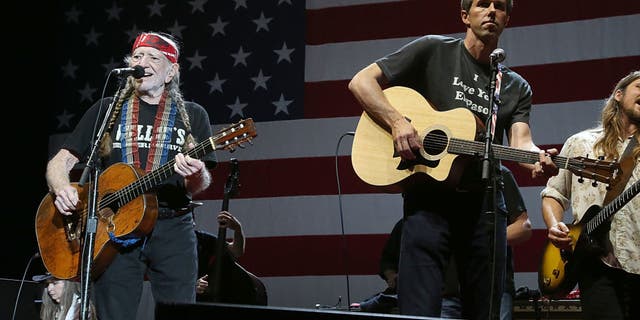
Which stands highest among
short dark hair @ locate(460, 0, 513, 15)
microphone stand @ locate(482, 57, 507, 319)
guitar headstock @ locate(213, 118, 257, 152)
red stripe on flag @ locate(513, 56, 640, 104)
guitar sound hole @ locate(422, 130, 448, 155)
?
red stripe on flag @ locate(513, 56, 640, 104)

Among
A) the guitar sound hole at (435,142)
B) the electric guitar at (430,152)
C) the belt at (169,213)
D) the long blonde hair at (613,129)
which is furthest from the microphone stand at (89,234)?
the long blonde hair at (613,129)

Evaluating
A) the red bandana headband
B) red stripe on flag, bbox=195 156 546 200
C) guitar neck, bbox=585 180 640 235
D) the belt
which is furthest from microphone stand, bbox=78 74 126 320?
red stripe on flag, bbox=195 156 546 200

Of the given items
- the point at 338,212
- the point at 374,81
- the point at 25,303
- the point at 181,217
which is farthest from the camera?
the point at 338,212

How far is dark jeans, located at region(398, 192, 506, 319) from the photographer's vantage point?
2893mm

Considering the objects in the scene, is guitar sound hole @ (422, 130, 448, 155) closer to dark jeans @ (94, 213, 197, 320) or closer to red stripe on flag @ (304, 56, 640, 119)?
dark jeans @ (94, 213, 197, 320)

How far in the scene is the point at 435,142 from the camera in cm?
305

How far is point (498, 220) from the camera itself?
297 centimetres

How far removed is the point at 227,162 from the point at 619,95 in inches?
158

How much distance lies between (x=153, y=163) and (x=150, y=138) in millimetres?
133

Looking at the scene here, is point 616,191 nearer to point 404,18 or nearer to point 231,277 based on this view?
point 231,277

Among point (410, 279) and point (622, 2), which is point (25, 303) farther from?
point (622, 2)

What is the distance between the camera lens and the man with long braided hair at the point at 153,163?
146 inches

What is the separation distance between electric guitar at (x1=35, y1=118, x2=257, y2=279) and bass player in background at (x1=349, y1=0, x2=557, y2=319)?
1054 mm

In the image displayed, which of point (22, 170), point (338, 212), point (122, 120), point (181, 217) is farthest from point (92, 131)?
point (22, 170)
